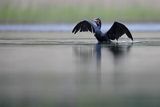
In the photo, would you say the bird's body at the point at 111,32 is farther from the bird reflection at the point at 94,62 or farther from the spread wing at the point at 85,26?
the bird reflection at the point at 94,62

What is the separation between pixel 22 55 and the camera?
38.8 feet

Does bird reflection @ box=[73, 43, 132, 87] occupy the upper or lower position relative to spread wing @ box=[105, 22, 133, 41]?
lower

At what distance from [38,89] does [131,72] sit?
2.11 m

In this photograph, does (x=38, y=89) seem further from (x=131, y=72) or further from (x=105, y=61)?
(x=105, y=61)

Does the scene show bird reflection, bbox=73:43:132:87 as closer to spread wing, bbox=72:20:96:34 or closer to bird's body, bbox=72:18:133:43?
bird's body, bbox=72:18:133:43

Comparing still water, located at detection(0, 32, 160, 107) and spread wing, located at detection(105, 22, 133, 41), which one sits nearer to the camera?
still water, located at detection(0, 32, 160, 107)

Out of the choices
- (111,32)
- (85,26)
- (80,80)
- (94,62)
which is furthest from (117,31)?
(80,80)

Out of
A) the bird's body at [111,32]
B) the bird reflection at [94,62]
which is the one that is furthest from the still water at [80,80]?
the bird's body at [111,32]

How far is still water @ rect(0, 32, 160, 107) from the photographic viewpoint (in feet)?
17.9

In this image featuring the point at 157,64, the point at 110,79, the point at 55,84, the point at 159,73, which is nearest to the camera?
the point at 55,84

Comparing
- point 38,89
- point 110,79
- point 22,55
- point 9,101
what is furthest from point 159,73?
point 22,55

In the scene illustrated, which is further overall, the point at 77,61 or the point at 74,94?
the point at 77,61

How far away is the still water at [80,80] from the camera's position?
A: 17.9 ft

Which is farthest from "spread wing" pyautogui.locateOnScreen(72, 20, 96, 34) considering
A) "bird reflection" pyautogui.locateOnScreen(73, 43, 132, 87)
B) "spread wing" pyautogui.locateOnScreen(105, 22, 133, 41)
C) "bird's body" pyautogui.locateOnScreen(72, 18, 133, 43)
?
"bird reflection" pyautogui.locateOnScreen(73, 43, 132, 87)
